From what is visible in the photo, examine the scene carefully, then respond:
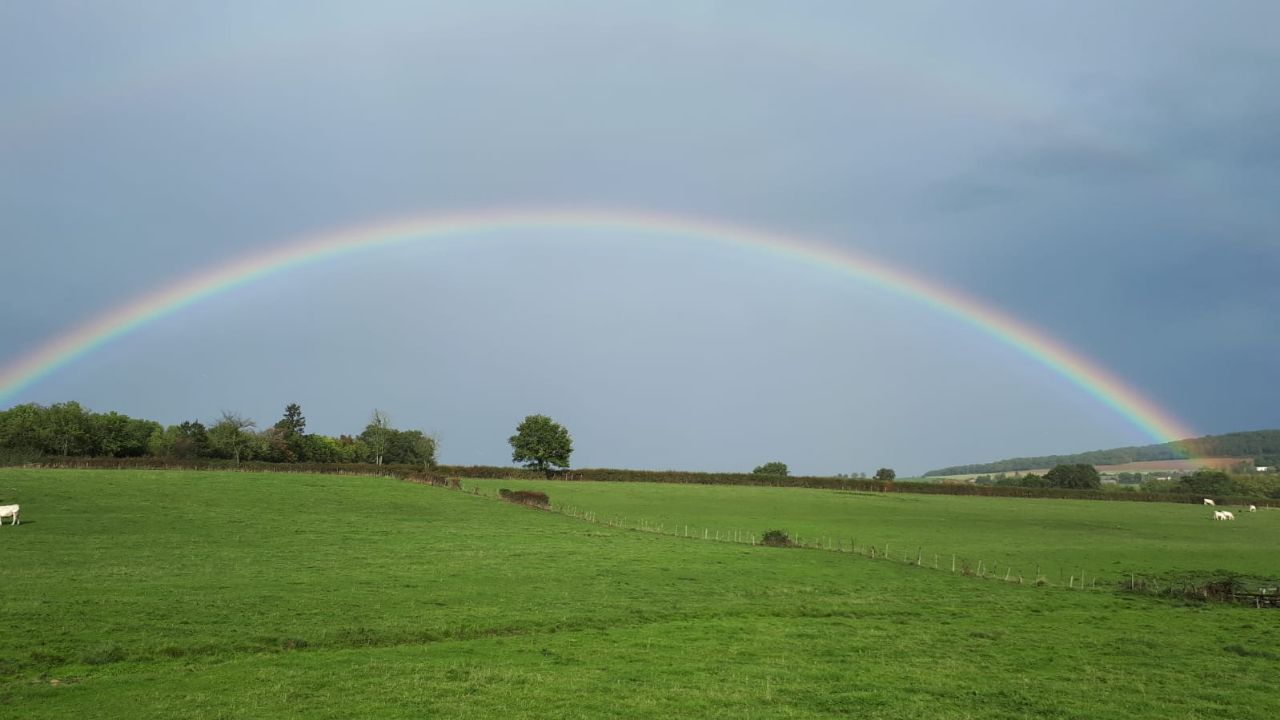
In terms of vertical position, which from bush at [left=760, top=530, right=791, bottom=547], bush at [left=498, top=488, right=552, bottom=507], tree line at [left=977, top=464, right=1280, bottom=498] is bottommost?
bush at [left=760, top=530, right=791, bottom=547]

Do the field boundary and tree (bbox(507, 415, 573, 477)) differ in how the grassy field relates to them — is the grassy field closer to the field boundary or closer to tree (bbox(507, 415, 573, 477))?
the field boundary

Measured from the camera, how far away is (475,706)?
Result: 1667 cm

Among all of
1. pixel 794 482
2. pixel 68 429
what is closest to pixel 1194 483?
pixel 794 482

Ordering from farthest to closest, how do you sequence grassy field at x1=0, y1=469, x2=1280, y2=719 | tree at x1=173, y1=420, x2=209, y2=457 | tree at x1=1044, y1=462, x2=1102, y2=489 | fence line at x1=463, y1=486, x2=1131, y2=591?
tree at x1=1044, y1=462, x2=1102, y2=489, tree at x1=173, y1=420, x2=209, y2=457, fence line at x1=463, y1=486, x2=1131, y2=591, grassy field at x1=0, y1=469, x2=1280, y2=719

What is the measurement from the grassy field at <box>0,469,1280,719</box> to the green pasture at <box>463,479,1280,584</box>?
42.7 ft

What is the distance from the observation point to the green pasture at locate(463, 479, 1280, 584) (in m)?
51.4

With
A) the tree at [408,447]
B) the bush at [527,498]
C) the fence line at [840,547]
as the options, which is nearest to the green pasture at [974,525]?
the fence line at [840,547]

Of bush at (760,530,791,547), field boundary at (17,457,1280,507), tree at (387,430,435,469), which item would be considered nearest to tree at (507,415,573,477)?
field boundary at (17,457,1280,507)

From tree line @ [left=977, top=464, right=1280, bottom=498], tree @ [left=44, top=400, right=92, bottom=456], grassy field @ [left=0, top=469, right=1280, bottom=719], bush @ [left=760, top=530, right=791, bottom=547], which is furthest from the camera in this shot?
tree line @ [left=977, top=464, right=1280, bottom=498]

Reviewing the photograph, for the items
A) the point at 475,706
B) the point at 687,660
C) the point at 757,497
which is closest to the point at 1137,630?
the point at 687,660

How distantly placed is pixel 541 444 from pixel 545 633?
118 meters

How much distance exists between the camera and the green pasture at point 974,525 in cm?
5141

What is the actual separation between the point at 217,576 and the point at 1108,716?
95.8 feet

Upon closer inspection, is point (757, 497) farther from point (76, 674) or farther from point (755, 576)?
point (76, 674)
